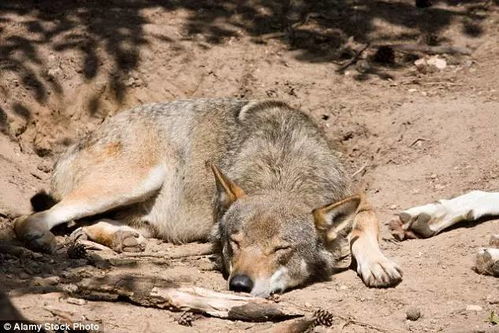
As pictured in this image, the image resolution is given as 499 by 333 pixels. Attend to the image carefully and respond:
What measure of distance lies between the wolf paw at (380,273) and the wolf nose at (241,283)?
95 centimetres

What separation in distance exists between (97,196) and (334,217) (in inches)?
98.6

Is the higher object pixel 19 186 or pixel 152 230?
pixel 19 186

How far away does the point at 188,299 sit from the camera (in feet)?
18.9

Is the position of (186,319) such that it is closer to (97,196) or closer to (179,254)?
(179,254)

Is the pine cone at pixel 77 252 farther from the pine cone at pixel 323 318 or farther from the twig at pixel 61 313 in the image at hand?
the pine cone at pixel 323 318

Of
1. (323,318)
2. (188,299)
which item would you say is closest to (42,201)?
(188,299)

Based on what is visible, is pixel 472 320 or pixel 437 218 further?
pixel 437 218

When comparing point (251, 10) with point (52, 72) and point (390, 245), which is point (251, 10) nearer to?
point (52, 72)

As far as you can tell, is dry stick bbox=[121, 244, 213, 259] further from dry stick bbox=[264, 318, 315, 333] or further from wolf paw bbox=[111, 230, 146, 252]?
dry stick bbox=[264, 318, 315, 333]

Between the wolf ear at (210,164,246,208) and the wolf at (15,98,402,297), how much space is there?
0.04 ft

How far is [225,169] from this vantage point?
7.93 metres

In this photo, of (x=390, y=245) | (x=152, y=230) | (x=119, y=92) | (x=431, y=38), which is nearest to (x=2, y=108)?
(x=119, y=92)

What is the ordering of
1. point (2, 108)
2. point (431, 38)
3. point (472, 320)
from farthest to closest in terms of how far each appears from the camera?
point (431, 38) < point (2, 108) < point (472, 320)

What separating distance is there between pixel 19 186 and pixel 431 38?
17.8 ft
